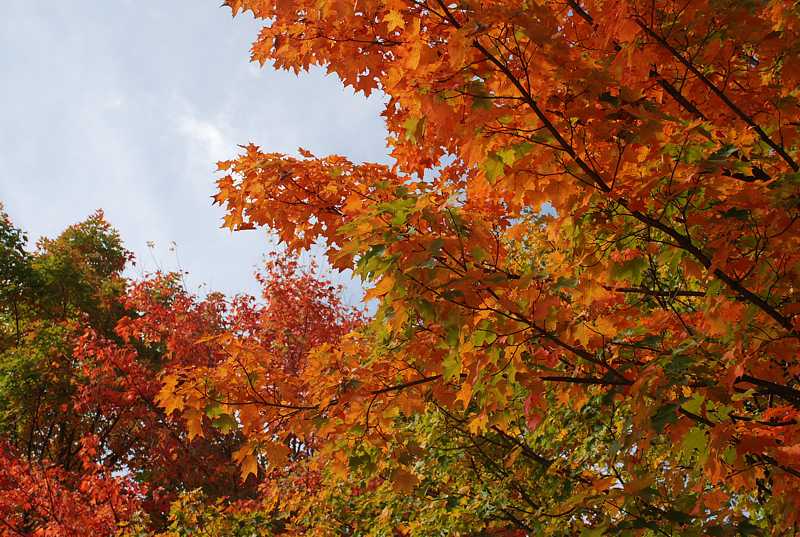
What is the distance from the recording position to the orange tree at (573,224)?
2.46 meters

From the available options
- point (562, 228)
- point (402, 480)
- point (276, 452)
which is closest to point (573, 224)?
point (562, 228)

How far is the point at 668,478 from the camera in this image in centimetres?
469

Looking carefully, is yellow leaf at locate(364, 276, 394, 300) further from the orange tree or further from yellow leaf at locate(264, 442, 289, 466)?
yellow leaf at locate(264, 442, 289, 466)

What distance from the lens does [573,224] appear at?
9.62 feet

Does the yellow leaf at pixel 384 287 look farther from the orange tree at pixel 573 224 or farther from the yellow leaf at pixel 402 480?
the yellow leaf at pixel 402 480

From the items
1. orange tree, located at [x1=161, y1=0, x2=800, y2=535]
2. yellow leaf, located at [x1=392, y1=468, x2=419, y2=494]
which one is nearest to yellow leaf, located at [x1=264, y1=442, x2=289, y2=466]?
orange tree, located at [x1=161, y1=0, x2=800, y2=535]

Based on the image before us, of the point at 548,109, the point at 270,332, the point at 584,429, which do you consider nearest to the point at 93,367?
the point at 270,332

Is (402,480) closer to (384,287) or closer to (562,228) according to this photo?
(384,287)

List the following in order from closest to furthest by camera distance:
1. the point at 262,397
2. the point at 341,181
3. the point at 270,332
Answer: the point at 262,397
the point at 341,181
the point at 270,332

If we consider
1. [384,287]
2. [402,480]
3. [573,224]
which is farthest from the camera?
[402,480]

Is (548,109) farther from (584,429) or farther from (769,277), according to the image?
(584,429)

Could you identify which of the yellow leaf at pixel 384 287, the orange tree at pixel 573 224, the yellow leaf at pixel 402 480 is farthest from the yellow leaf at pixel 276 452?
the yellow leaf at pixel 384 287

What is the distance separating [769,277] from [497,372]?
4.12 feet

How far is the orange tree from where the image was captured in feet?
8.06
